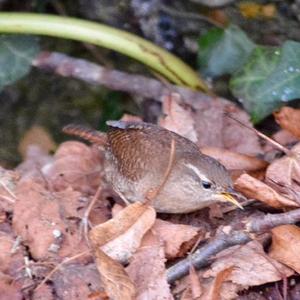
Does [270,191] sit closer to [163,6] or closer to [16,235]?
[16,235]

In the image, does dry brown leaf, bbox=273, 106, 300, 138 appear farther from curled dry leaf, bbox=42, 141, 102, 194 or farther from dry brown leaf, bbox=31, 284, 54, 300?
dry brown leaf, bbox=31, 284, 54, 300


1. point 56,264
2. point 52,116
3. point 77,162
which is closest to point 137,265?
point 56,264

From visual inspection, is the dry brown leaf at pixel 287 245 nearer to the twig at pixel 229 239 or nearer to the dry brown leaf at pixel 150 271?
the twig at pixel 229 239

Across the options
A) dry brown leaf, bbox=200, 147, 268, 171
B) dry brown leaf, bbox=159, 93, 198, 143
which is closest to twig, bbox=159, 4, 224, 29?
dry brown leaf, bbox=159, 93, 198, 143

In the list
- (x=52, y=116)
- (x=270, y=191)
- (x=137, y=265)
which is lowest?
(x=52, y=116)

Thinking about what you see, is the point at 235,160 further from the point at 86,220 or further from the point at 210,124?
the point at 86,220

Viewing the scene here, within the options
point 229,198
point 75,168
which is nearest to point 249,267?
point 229,198
